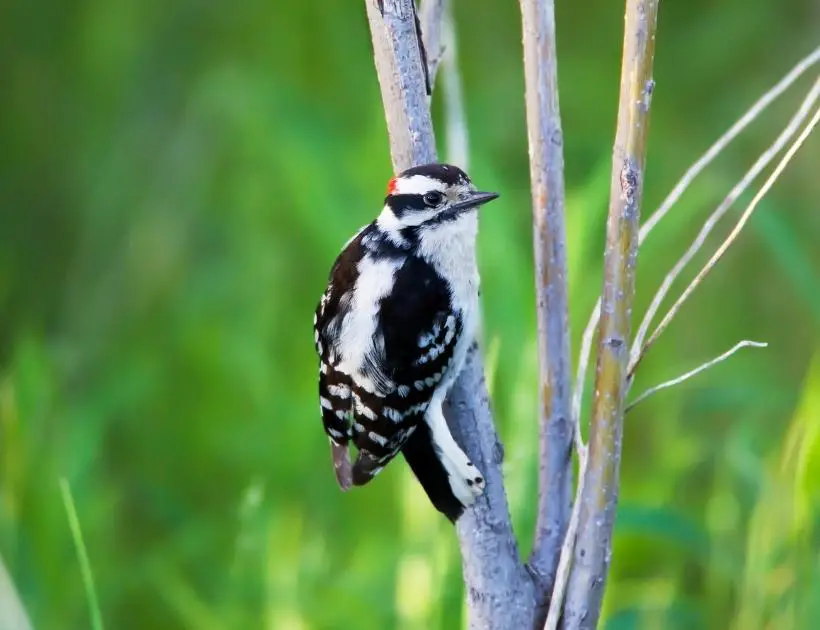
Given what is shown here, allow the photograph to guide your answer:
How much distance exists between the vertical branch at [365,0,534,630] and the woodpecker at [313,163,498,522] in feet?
0.56

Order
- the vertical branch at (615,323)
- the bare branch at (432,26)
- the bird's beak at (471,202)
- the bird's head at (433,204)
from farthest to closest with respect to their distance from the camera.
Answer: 1. the bird's beak at (471,202)
2. the bird's head at (433,204)
3. the bare branch at (432,26)
4. the vertical branch at (615,323)

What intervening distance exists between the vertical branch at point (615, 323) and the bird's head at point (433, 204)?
306mm

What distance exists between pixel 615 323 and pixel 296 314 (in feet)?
5.81

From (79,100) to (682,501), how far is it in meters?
2.06

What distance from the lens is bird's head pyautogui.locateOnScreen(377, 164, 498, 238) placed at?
4.82ft

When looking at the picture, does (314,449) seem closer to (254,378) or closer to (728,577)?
(254,378)

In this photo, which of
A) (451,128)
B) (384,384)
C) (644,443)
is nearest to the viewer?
(384,384)

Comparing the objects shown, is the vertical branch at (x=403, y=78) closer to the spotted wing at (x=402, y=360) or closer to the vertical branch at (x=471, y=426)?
the vertical branch at (x=471, y=426)

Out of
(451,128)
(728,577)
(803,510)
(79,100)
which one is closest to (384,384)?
(451,128)

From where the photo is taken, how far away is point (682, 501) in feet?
7.90

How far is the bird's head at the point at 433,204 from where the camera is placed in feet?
4.82

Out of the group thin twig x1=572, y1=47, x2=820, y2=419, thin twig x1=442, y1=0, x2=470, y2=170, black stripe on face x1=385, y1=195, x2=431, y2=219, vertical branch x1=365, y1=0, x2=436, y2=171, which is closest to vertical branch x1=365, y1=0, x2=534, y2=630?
vertical branch x1=365, y1=0, x2=436, y2=171

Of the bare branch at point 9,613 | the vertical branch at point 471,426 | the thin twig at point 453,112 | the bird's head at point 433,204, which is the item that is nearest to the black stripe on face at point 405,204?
the bird's head at point 433,204

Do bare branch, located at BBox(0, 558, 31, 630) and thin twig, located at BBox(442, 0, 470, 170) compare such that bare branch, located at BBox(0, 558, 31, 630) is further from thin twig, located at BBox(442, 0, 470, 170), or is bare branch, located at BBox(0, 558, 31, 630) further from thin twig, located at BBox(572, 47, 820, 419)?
thin twig, located at BBox(442, 0, 470, 170)
